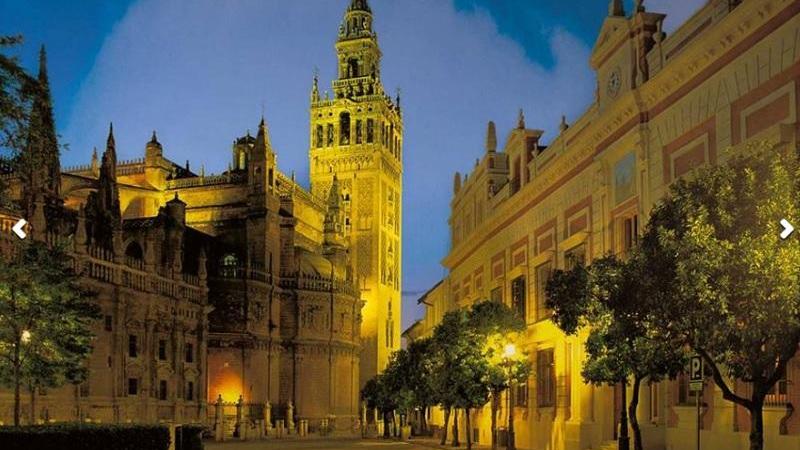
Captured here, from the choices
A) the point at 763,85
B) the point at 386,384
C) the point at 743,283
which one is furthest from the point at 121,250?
the point at 743,283

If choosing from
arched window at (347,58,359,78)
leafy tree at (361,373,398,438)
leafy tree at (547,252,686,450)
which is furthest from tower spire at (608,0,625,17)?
arched window at (347,58,359,78)

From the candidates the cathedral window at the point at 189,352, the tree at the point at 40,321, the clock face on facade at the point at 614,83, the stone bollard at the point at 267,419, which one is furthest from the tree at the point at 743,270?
the stone bollard at the point at 267,419

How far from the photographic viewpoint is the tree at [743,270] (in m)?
16.5

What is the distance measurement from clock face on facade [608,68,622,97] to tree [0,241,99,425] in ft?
62.1

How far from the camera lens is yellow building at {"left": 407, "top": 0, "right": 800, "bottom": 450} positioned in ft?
73.9

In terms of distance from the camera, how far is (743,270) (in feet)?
55.2

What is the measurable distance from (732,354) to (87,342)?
28720 mm

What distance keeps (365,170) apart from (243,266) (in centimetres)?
3967

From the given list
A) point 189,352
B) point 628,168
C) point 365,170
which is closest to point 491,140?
point 628,168

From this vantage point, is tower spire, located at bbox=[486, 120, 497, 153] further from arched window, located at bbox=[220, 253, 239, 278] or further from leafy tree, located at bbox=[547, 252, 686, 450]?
arched window, located at bbox=[220, 253, 239, 278]

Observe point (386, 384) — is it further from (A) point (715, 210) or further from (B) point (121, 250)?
(A) point (715, 210)

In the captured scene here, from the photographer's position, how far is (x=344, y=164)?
123m

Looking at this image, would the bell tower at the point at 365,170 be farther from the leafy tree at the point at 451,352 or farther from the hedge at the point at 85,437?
the hedge at the point at 85,437

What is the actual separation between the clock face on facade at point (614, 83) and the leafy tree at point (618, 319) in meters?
8.62
